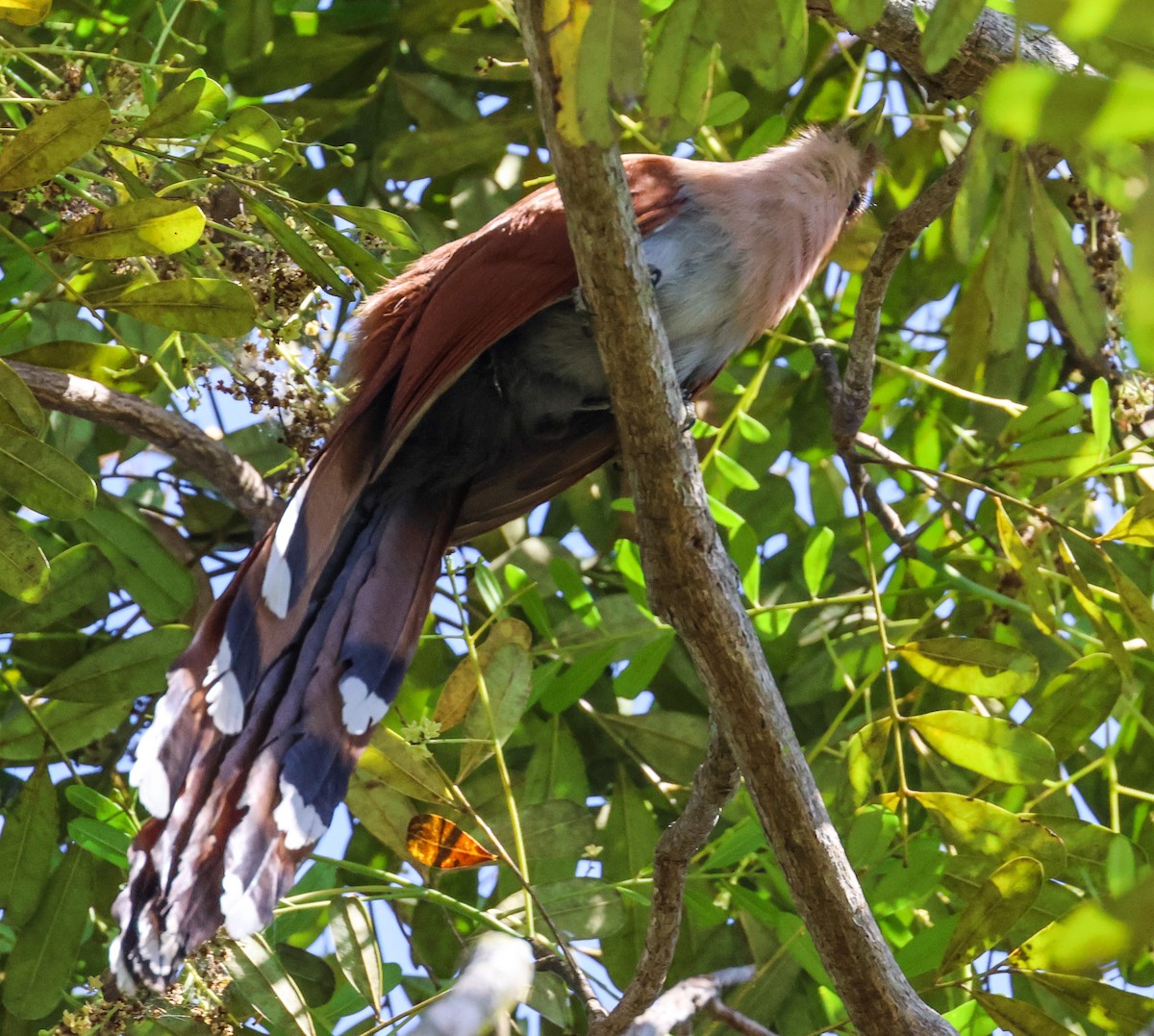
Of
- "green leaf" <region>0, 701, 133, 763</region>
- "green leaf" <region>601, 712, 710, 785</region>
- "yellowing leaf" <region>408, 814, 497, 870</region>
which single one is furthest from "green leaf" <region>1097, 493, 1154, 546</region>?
"green leaf" <region>0, 701, 133, 763</region>

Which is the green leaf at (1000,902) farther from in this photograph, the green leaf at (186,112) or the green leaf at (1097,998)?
the green leaf at (186,112)

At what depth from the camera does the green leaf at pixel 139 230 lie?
1.76m

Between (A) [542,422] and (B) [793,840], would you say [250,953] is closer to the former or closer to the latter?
(B) [793,840]

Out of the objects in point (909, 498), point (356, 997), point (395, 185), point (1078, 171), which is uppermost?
point (395, 185)

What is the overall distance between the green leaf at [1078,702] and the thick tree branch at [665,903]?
23.1 inches

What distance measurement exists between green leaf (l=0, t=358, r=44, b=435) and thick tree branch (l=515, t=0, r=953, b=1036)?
0.78 m

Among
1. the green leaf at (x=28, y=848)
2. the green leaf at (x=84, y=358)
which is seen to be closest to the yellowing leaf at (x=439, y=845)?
the green leaf at (x=28, y=848)

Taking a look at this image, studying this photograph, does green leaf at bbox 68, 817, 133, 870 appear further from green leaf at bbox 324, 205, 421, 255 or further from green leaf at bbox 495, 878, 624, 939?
green leaf at bbox 324, 205, 421, 255

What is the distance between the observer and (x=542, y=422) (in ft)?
8.31

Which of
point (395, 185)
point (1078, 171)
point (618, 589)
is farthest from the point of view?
point (395, 185)

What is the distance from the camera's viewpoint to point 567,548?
2701 mm

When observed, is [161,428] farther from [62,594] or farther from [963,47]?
[963,47]

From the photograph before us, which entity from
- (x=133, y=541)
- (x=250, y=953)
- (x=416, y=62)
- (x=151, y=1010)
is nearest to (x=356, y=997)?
(x=250, y=953)

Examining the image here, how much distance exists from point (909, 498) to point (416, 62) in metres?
1.47
